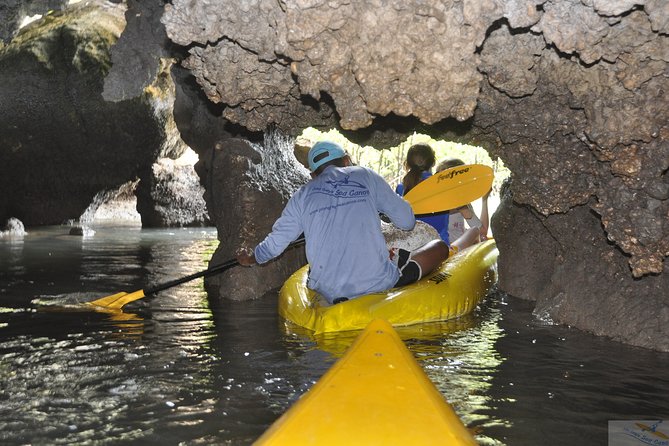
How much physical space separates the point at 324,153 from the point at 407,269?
1184 mm

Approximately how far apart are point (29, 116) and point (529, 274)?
9.72 metres

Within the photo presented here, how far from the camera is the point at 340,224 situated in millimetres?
4125

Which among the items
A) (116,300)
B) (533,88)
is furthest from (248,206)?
(533,88)

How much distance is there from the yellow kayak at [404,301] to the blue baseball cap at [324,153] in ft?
3.14

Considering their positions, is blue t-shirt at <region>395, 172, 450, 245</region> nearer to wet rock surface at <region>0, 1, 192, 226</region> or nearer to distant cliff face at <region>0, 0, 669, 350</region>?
distant cliff face at <region>0, 0, 669, 350</region>

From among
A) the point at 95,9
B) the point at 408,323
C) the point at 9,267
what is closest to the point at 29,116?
the point at 95,9

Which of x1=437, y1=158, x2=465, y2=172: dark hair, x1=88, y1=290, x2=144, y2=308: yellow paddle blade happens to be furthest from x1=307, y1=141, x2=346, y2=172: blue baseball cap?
x1=437, y1=158, x2=465, y2=172: dark hair

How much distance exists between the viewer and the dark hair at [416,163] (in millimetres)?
5902

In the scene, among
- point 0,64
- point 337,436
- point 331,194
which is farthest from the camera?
point 0,64

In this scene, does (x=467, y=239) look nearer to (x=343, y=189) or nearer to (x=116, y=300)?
(x=343, y=189)

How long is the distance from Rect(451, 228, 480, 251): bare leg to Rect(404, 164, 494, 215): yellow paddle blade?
56cm

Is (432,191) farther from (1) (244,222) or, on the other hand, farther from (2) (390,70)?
(2) (390,70)

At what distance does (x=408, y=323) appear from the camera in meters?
4.56

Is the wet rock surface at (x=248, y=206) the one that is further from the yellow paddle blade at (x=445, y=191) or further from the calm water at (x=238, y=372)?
the yellow paddle blade at (x=445, y=191)
